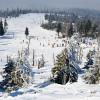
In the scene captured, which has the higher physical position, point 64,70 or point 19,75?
point 64,70

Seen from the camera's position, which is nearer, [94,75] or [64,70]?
[94,75]

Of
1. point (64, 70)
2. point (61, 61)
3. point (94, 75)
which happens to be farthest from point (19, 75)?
point (94, 75)

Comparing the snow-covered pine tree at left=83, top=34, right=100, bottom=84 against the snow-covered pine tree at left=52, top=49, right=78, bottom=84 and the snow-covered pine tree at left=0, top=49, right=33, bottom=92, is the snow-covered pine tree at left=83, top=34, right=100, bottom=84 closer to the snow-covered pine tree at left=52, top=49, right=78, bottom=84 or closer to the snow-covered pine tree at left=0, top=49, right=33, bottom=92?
the snow-covered pine tree at left=52, top=49, right=78, bottom=84

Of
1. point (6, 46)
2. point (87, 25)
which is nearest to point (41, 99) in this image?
point (6, 46)

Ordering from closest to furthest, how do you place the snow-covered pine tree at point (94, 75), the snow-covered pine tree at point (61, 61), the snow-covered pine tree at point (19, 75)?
the snow-covered pine tree at point (94, 75) < the snow-covered pine tree at point (19, 75) < the snow-covered pine tree at point (61, 61)

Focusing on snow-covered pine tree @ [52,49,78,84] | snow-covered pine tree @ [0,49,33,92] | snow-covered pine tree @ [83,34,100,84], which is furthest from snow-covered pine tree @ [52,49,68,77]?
snow-covered pine tree @ [83,34,100,84]

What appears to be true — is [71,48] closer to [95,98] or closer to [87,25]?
[95,98]

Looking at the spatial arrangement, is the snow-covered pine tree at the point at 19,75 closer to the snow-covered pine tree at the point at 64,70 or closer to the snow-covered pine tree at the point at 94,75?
the snow-covered pine tree at the point at 64,70

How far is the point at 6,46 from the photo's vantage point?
14200cm

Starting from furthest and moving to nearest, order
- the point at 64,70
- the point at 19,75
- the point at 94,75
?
1. the point at 64,70
2. the point at 19,75
3. the point at 94,75

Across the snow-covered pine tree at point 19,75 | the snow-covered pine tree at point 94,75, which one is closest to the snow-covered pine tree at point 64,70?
the snow-covered pine tree at point 94,75

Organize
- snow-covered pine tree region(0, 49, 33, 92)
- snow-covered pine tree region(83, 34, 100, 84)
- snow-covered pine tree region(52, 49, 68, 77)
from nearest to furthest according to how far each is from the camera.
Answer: snow-covered pine tree region(83, 34, 100, 84), snow-covered pine tree region(0, 49, 33, 92), snow-covered pine tree region(52, 49, 68, 77)

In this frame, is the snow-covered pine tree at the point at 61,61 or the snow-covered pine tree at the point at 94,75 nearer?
the snow-covered pine tree at the point at 94,75

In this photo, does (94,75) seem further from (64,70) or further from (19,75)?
(19,75)
